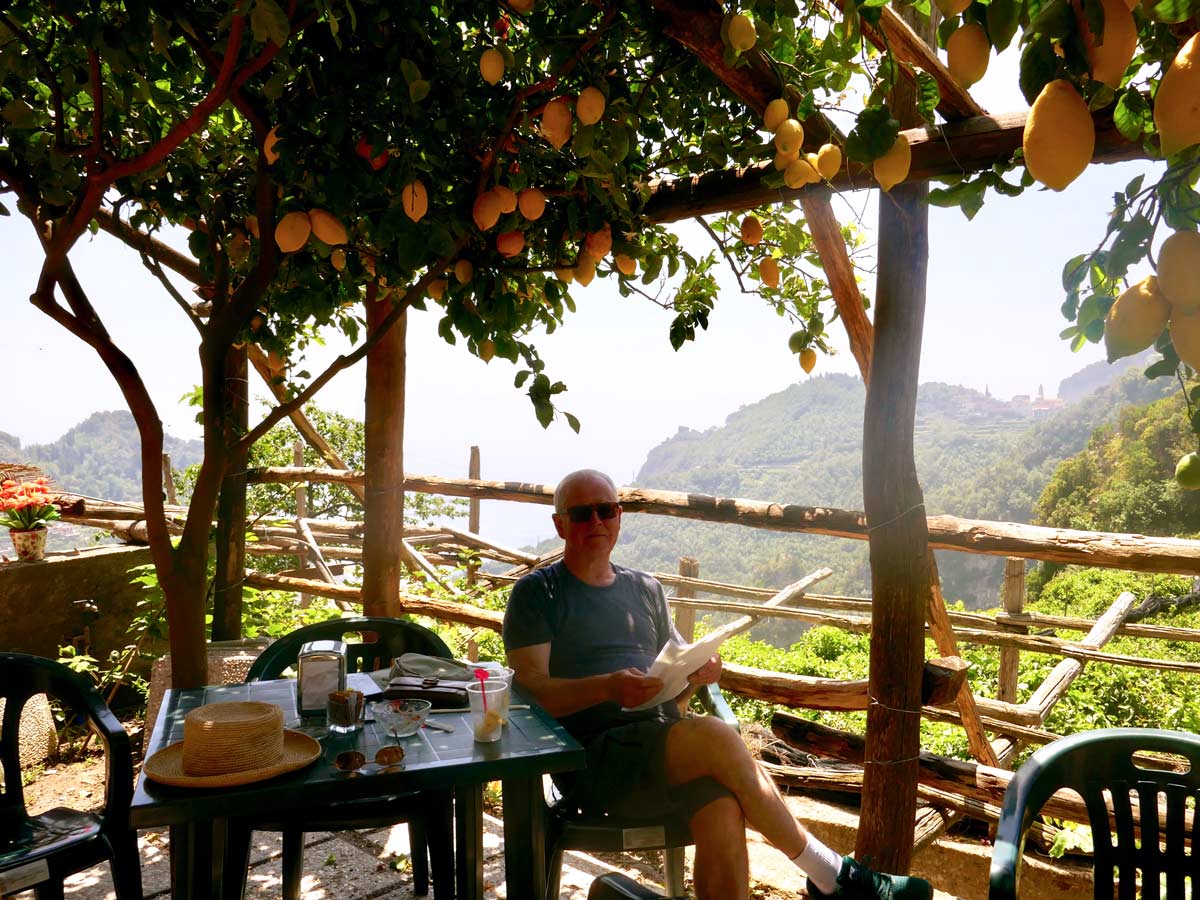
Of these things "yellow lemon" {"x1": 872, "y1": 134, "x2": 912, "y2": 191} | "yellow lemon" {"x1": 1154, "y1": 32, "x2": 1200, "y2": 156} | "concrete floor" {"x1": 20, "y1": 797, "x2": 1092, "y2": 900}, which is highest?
"yellow lemon" {"x1": 872, "y1": 134, "x2": 912, "y2": 191}

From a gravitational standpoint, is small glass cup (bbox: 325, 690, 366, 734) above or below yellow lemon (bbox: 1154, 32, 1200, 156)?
below

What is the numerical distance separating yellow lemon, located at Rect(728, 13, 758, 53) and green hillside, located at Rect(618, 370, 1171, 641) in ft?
79.0

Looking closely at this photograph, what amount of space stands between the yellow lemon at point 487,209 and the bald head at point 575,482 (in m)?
0.77

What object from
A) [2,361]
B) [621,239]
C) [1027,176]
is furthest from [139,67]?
[2,361]

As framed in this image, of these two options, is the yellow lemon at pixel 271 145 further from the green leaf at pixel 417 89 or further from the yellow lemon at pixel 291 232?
the green leaf at pixel 417 89

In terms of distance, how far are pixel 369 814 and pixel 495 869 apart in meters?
0.77

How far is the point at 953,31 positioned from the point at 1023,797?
1.24 metres

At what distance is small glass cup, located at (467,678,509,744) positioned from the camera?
171 cm

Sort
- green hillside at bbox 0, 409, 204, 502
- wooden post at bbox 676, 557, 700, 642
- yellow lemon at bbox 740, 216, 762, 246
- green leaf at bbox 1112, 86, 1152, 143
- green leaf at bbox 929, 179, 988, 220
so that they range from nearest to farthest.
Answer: green leaf at bbox 1112, 86, 1152, 143 → green leaf at bbox 929, 179, 988, 220 → yellow lemon at bbox 740, 216, 762, 246 → wooden post at bbox 676, 557, 700, 642 → green hillside at bbox 0, 409, 204, 502

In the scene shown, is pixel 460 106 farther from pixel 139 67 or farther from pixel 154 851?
pixel 154 851

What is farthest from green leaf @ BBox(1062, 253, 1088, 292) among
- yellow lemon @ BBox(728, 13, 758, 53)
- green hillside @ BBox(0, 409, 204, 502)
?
green hillside @ BBox(0, 409, 204, 502)

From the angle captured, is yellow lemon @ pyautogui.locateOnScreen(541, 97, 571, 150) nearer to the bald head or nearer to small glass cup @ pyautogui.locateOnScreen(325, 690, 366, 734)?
the bald head

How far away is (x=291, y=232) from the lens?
80.9 inches

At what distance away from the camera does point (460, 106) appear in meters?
1.91
